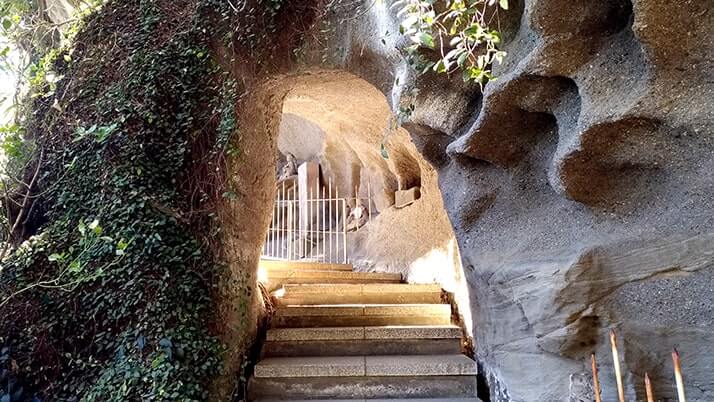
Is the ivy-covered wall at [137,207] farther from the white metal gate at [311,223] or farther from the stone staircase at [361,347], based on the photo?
the white metal gate at [311,223]

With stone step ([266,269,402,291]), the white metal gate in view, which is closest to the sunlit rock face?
stone step ([266,269,402,291])

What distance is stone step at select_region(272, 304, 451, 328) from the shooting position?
3484mm

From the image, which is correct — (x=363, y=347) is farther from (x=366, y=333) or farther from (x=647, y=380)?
(x=647, y=380)

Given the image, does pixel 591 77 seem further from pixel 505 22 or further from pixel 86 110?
pixel 86 110

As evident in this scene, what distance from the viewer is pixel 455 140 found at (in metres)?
2.39

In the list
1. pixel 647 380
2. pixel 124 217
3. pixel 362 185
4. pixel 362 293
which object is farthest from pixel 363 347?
pixel 362 185

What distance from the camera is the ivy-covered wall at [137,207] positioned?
2379 millimetres

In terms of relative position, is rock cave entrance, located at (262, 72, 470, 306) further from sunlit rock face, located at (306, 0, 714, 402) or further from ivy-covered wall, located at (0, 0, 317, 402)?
ivy-covered wall, located at (0, 0, 317, 402)

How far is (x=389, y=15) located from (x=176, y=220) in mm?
1760

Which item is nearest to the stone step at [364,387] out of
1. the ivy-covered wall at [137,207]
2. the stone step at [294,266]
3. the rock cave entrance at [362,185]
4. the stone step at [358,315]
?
the ivy-covered wall at [137,207]

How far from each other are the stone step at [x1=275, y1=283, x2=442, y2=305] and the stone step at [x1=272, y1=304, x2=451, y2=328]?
0.23m

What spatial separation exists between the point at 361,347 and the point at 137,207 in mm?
1770

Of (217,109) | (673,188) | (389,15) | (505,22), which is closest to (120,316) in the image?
(217,109)

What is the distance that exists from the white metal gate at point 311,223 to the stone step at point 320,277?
7.04 ft
